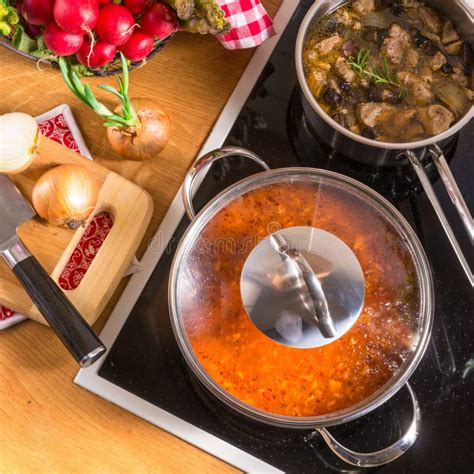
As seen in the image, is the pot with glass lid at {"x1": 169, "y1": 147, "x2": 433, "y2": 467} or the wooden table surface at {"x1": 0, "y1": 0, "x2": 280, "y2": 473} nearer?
the pot with glass lid at {"x1": 169, "y1": 147, "x2": 433, "y2": 467}

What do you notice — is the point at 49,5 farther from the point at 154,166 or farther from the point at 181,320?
the point at 181,320

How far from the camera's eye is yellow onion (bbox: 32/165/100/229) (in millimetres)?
1126

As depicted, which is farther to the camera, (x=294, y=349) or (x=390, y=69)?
(x=390, y=69)

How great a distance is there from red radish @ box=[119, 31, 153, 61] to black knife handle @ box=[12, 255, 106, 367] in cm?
34

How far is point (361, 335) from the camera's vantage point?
106 cm

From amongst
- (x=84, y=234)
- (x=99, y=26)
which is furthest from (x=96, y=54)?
(x=84, y=234)

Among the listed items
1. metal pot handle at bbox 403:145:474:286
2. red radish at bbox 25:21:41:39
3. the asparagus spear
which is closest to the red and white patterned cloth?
red radish at bbox 25:21:41:39

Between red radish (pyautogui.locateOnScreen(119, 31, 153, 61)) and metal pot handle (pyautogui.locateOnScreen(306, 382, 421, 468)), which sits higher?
red radish (pyautogui.locateOnScreen(119, 31, 153, 61))

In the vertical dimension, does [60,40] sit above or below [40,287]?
above

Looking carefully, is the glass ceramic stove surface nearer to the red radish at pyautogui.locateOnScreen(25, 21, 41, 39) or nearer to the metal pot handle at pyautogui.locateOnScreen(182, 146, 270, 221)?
the metal pot handle at pyautogui.locateOnScreen(182, 146, 270, 221)

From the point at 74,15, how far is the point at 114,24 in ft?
0.20

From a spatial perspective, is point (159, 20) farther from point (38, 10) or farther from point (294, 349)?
point (294, 349)

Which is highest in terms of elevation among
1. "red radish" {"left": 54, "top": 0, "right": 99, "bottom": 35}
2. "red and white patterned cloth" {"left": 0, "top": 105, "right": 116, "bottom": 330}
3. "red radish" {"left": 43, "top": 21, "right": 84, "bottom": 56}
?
"red radish" {"left": 54, "top": 0, "right": 99, "bottom": 35}

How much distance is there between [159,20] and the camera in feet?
3.74
